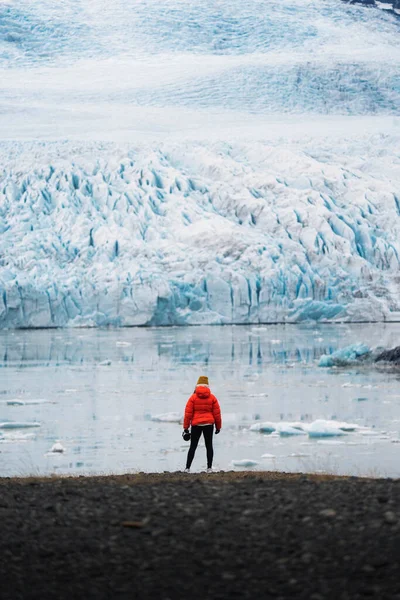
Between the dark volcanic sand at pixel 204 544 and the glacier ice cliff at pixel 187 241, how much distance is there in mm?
18760

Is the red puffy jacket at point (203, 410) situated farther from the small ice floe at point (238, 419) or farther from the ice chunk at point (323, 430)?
the small ice floe at point (238, 419)

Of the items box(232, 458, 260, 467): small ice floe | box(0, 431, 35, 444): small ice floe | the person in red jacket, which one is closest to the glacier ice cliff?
box(0, 431, 35, 444): small ice floe

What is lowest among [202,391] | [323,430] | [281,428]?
[281,428]

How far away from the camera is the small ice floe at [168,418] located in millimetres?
9328

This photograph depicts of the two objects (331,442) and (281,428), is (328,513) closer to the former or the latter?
(331,442)

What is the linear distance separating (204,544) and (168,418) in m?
6.22

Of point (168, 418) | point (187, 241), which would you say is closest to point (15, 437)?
point (168, 418)

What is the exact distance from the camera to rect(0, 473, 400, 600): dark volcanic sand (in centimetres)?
278

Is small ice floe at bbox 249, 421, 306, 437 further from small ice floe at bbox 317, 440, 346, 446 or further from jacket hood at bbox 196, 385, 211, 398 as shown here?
jacket hood at bbox 196, 385, 211, 398

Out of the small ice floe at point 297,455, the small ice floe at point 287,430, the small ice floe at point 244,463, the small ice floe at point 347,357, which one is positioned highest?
the small ice floe at point 244,463

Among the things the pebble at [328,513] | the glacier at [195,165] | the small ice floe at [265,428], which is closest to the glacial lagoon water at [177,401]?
the small ice floe at [265,428]

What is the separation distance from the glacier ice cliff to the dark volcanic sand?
18.8 meters

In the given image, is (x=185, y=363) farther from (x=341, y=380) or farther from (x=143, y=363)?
(x=341, y=380)

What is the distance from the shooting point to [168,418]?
9.38 m
